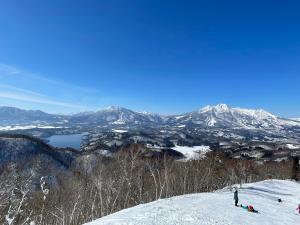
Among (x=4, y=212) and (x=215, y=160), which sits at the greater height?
(x=215, y=160)

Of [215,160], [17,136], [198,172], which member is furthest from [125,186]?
[17,136]

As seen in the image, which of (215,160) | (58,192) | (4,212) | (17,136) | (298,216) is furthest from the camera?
(17,136)

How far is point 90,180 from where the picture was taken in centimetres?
6788

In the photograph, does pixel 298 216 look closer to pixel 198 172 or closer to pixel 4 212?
pixel 198 172

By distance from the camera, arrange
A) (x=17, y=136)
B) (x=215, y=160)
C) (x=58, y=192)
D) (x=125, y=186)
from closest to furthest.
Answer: (x=58, y=192), (x=125, y=186), (x=215, y=160), (x=17, y=136)

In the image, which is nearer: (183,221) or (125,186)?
(183,221)

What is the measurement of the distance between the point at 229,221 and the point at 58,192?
36.3m

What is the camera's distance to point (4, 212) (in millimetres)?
44844

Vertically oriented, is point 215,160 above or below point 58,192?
above

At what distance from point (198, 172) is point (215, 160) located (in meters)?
7.65

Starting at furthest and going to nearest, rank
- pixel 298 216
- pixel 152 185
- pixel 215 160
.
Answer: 1. pixel 215 160
2. pixel 152 185
3. pixel 298 216

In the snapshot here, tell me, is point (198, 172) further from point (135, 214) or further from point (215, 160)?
A: point (135, 214)

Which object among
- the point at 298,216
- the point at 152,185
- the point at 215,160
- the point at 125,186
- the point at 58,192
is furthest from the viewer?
the point at 215,160

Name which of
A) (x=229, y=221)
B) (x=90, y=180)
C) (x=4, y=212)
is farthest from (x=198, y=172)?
(x=4, y=212)
